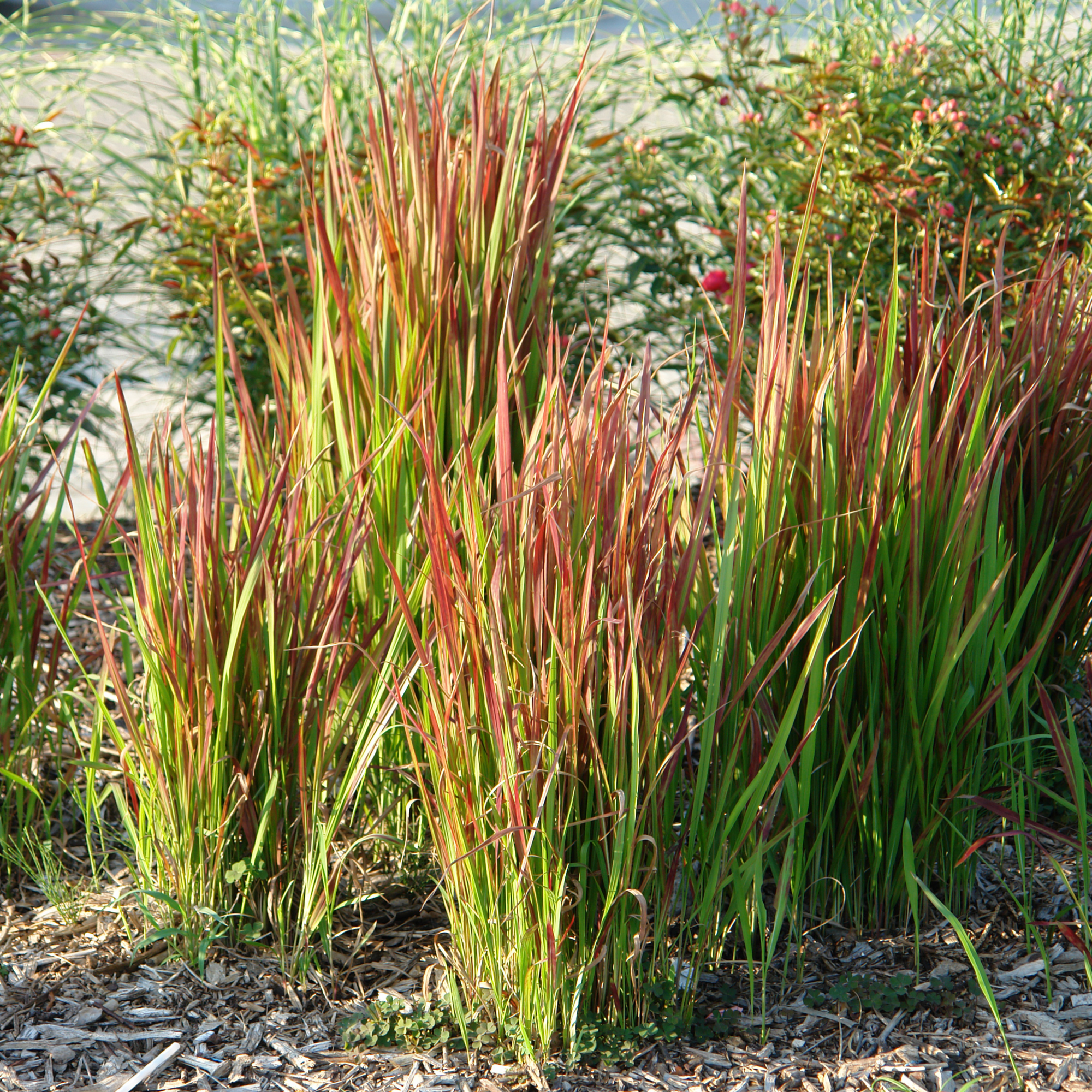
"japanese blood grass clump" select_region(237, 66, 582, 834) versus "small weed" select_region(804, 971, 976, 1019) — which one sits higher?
"japanese blood grass clump" select_region(237, 66, 582, 834)

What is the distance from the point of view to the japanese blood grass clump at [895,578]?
156 centimetres

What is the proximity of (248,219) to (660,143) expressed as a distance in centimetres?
135

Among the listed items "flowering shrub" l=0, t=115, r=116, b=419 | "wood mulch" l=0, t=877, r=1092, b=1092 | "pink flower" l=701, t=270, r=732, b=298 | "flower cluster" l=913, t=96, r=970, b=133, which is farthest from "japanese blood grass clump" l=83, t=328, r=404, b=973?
"flower cluster" l=913, t=96, r=970, b=133

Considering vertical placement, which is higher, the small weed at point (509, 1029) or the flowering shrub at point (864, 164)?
the flowering shrub at point (864, 164)

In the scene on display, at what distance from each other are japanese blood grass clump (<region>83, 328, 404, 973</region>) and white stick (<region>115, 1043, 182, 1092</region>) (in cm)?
15

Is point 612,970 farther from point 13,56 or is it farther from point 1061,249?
point 13,56

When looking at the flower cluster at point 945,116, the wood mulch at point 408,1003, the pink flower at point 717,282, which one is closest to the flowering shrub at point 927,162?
the flower cluster at point 945,116

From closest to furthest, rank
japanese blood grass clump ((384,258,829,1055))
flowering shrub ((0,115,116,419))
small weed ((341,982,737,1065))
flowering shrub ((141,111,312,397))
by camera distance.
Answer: japanese blood grass clump ((384,258,829,1055))
small weed ((341,982,737,1065))
flowering shrub ((0,115,116,419))
flowering shrub ((141,111,312,397))

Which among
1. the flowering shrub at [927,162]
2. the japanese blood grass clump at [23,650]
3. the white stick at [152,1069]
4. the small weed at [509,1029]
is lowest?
the white stick at [152,1069]

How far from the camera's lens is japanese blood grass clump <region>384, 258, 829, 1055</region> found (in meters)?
1.37

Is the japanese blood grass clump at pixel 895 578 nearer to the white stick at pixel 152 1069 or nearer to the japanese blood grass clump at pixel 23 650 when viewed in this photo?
the white stick at pixel 152 1069

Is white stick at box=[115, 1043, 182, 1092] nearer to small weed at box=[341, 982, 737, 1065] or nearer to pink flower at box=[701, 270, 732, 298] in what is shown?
small weed at box=[341, 982, 737, 1065]

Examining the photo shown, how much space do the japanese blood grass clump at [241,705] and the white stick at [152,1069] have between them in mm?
151

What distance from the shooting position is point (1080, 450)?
1908mm
